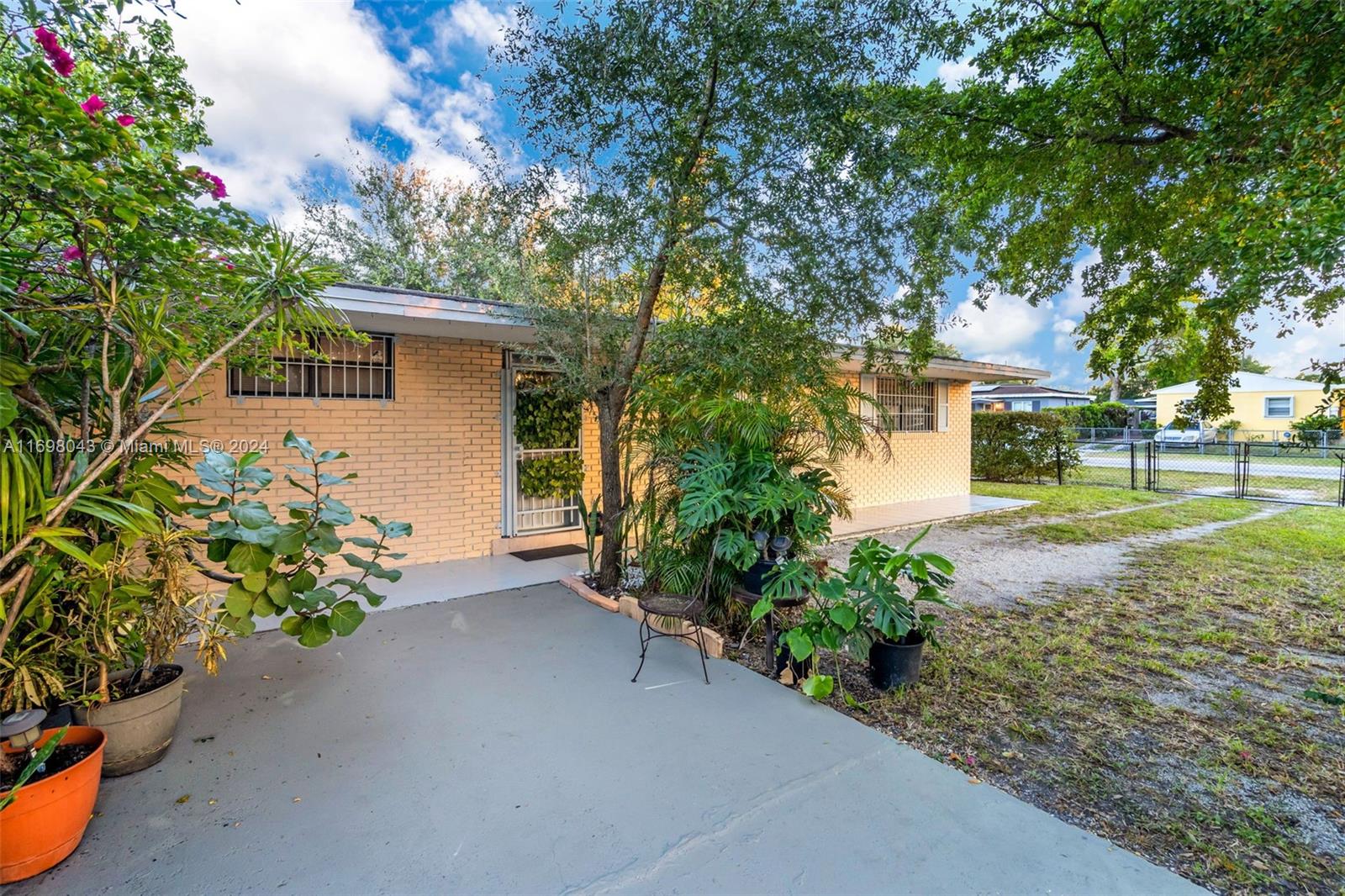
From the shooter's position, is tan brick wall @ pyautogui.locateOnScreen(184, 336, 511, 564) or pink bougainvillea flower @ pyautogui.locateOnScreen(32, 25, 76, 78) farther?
tan brick wall @ pyautogui.locateOnScreen(184, 336, 511, 564)

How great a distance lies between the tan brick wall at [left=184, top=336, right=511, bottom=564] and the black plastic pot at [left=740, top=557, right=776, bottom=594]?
141 inches

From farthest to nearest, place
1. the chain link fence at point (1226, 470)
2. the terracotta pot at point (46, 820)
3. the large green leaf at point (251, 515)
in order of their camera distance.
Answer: the chain link fence at point (1226, 470), the large green leaf at point (251, 515), the terracotta pot at point (46, 820)

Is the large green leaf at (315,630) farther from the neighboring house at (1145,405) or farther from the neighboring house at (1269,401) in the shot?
the neighboring house at (1145,405)

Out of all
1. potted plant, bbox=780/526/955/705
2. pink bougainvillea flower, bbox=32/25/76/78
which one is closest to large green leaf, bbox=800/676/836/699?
potted plant, bbox=780/526/955/705

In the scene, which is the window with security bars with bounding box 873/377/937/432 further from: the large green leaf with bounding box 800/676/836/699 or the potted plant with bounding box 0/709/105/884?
the potted plant with bounding box 0/709/105/884

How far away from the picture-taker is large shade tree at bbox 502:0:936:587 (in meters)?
3.86

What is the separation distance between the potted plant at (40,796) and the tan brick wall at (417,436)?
3496 mm

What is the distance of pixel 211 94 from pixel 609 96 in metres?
6.34

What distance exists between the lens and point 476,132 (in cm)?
459

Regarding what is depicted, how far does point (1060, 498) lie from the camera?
11.5m

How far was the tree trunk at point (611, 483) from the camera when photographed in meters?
4.98

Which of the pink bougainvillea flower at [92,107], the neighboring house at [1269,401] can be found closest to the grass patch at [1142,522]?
the pink bougainvillea flower at [92,107]

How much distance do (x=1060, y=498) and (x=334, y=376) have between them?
494 inches

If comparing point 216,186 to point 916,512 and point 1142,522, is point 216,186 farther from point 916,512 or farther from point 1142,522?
point 1142,522
